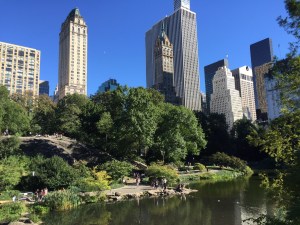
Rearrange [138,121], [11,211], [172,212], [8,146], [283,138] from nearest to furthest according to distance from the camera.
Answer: [283,138] → [11,211] → [172,212] → [8,146] → [138,121]

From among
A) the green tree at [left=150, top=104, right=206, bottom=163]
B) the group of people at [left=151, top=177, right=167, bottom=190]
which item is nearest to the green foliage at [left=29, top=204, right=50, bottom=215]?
the group of people at [left=151, top=177, right=167, bottom=190]

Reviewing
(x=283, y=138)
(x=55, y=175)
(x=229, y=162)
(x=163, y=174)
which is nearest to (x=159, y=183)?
(x=163, y=174)

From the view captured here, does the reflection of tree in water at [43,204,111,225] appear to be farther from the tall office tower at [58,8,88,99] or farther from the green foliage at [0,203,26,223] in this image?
the tall office tower at [58,8,88,99]

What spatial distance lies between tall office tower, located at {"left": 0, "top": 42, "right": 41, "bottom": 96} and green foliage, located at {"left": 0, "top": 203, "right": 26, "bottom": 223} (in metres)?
146

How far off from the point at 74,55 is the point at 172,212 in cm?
16617

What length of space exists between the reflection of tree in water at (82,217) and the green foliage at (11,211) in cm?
193

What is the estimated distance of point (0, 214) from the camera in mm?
22391

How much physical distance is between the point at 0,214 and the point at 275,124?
748 inches

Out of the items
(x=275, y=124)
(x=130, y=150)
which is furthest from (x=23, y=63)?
(x=275, y=124)

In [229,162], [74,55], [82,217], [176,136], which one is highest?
[74,55]

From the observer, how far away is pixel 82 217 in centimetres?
2359

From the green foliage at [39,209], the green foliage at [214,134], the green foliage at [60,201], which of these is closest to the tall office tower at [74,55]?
the green foliage at [214,134]

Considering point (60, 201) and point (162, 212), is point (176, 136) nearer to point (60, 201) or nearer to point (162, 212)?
point (162, 212)

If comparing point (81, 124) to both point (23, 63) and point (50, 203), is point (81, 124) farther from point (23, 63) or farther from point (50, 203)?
point (23, 63)
